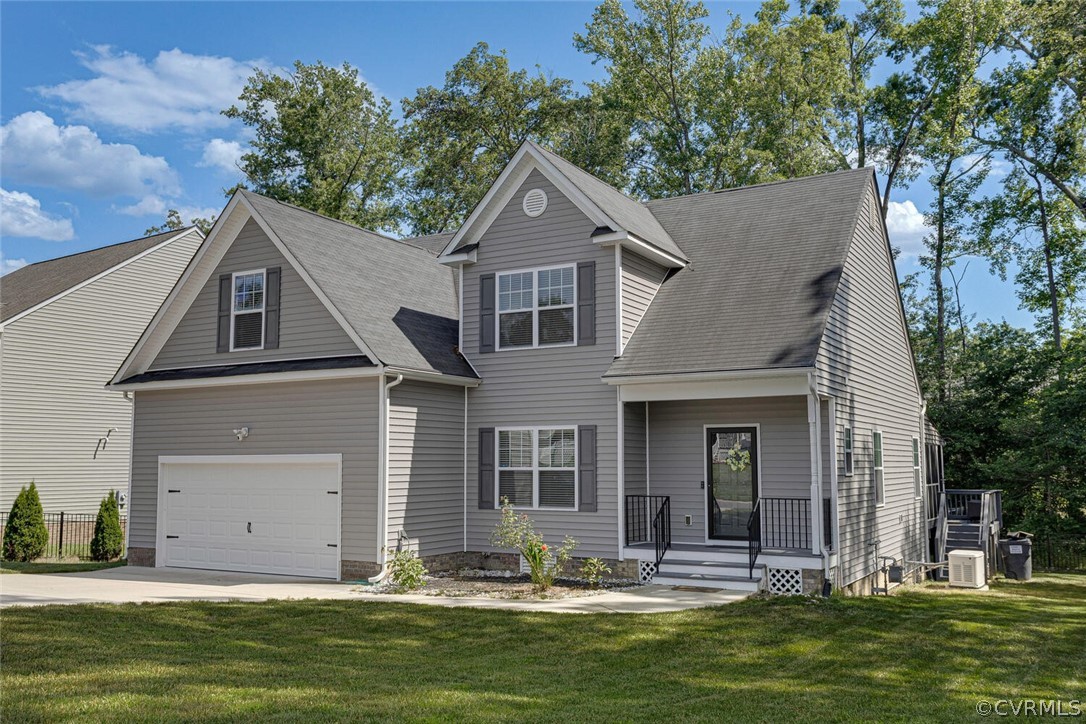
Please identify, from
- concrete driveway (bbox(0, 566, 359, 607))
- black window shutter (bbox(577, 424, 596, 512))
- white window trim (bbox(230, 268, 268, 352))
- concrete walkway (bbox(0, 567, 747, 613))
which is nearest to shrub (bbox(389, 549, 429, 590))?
concrete walkway (bbox(0, 567, 747, 613))

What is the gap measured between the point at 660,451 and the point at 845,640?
19.8 feet

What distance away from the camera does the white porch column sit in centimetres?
1307

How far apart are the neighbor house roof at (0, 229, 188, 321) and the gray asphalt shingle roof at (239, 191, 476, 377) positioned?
38.4 ft

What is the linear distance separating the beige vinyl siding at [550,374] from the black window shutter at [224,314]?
15.3 feet

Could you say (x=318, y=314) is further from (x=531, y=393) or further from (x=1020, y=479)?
(x=1020, y=479)

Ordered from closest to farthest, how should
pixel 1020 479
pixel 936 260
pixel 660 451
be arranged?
pixel 660 451
pixel 1020 479
pixel 936 260

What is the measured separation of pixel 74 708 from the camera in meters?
6.44

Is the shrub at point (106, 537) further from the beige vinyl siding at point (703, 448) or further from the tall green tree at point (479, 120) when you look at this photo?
the tall green tree at point (479, 120)

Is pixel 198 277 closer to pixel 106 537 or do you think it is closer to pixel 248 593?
pixel 106 537

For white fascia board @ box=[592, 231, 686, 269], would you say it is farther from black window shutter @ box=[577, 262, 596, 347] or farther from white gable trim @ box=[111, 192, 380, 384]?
white gable trim @ box=[111, 192, 380, 384]

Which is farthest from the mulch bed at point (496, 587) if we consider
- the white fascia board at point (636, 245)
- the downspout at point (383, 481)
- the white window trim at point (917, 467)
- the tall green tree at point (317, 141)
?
the tall green tree at point (317, 141)

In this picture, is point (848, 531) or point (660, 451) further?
point (660, 451)

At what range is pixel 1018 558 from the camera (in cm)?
1958

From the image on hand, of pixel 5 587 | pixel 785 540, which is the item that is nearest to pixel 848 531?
pixel 785 540
